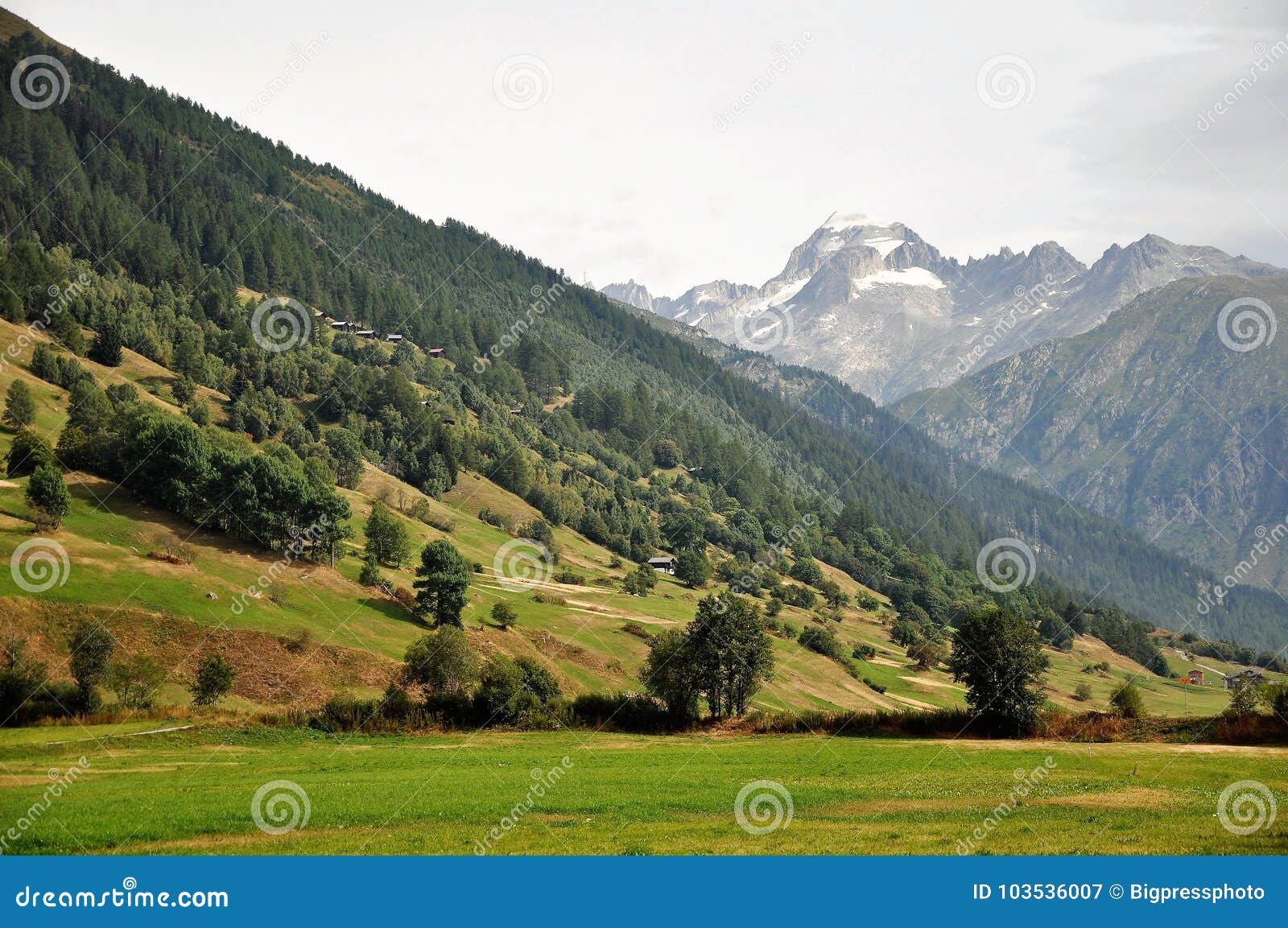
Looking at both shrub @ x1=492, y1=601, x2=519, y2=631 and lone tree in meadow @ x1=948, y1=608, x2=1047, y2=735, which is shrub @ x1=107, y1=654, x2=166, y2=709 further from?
lone tree in meadow @ x1=948, y1=608, x2=1047, y2=735

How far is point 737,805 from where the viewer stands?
35750mm

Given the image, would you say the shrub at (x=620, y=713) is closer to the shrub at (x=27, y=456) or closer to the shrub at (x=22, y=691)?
the shrub at (x=22, y=691)

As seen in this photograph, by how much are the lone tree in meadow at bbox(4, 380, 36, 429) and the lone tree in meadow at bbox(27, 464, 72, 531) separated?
29625 mm

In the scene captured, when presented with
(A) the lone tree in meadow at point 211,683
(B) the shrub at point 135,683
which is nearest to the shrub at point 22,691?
(B) the shrub at point 135,683

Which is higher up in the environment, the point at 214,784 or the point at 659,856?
the point at 659,856

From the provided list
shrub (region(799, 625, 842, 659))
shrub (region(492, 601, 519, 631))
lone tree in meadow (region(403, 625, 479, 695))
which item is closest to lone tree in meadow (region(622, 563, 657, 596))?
shrub (region(799, 625, 842, 659))

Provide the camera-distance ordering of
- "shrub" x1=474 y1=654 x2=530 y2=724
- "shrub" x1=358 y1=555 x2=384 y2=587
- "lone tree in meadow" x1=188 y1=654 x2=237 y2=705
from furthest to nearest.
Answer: "shrub" x1=358 y1=555 x2=384 y2=587, "lone tree in meadow" x1=188 y1=654 x2=237 y2=705, "shrub" x1=474 y1=654 x2=530 y2=724

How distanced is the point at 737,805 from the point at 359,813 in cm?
1443

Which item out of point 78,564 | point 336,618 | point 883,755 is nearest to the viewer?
point 883,755

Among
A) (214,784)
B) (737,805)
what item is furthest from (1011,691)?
(214,784)

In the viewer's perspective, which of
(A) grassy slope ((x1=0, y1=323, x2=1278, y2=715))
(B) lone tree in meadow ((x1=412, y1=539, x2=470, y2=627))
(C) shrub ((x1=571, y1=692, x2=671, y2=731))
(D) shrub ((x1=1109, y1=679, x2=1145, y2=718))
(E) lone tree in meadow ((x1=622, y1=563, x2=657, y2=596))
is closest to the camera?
(D) shrub ((x1=1109, y1=679, x2=1145, y2=718))

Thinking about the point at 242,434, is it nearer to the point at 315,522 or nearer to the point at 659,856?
the point at 315,522

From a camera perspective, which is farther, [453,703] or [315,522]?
[315,522]

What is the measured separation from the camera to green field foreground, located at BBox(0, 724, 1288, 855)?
28531 mm
